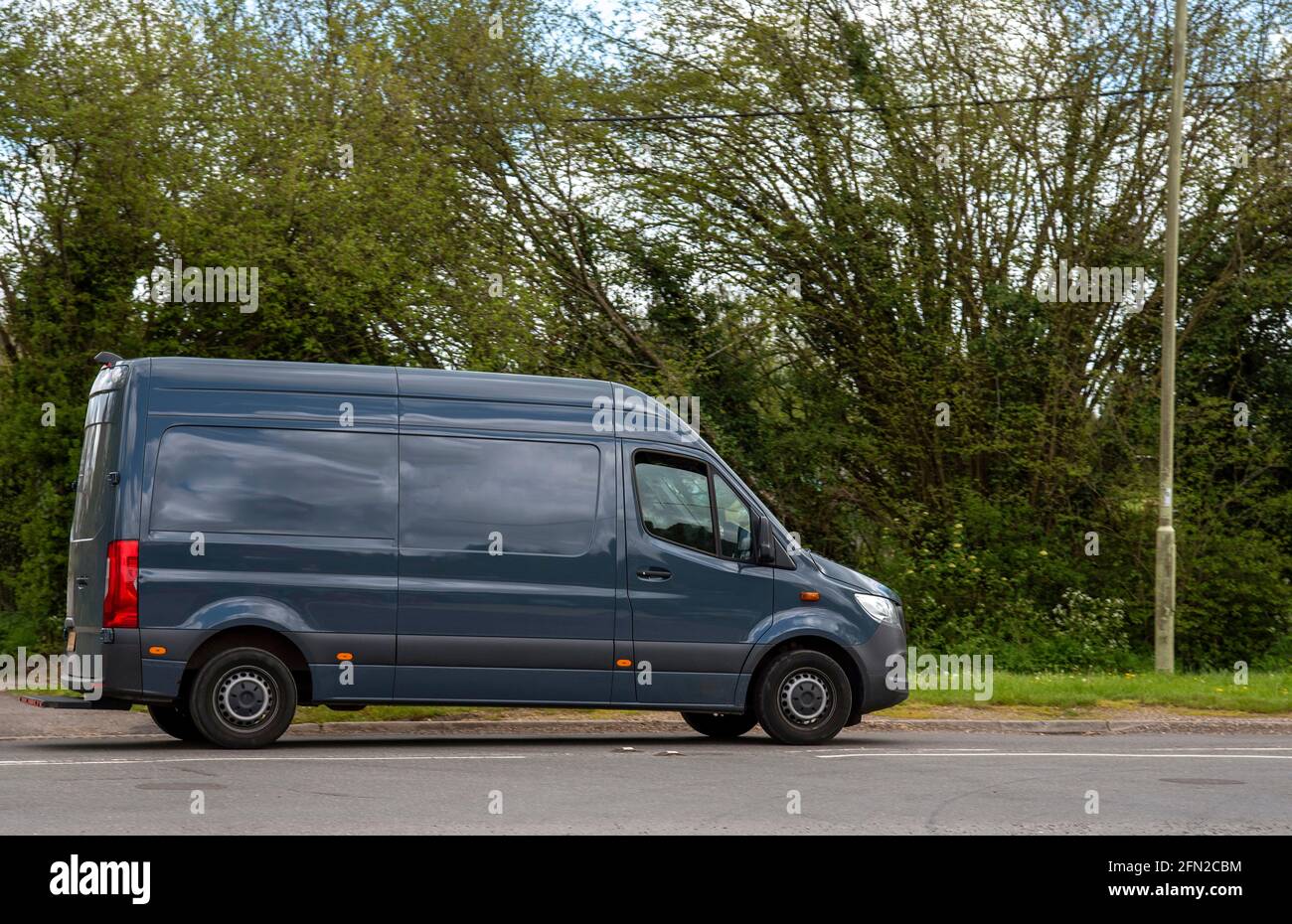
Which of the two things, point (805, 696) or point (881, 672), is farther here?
point (881, 672)

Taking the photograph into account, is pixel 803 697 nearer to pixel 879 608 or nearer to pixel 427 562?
pixel 879 608

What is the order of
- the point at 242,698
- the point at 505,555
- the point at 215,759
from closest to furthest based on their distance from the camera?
the point at 215,759 < the point at 242,698 < the point at 505,555

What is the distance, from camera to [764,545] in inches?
469

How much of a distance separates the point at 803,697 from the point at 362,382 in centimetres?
415

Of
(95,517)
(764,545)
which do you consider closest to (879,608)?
(764,545)

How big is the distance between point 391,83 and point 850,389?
8.72 m

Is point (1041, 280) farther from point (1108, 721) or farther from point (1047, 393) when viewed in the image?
point (1108, 721)

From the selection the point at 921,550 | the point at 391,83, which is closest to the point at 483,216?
the point at 391,83

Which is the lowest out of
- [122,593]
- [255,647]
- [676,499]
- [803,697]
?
[803,697]

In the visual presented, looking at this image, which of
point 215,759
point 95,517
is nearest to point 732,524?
point 215,759

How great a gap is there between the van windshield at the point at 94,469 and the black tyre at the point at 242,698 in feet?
4.46

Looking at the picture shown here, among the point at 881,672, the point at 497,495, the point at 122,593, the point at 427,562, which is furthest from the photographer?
the point at 881,672

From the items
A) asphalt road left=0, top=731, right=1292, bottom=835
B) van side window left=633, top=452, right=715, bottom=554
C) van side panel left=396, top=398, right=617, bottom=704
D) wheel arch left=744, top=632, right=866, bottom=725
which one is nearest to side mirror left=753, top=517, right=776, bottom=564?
van side window left=633, top=452, right=715, bottom=554

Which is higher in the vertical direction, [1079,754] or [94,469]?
[94,469]
